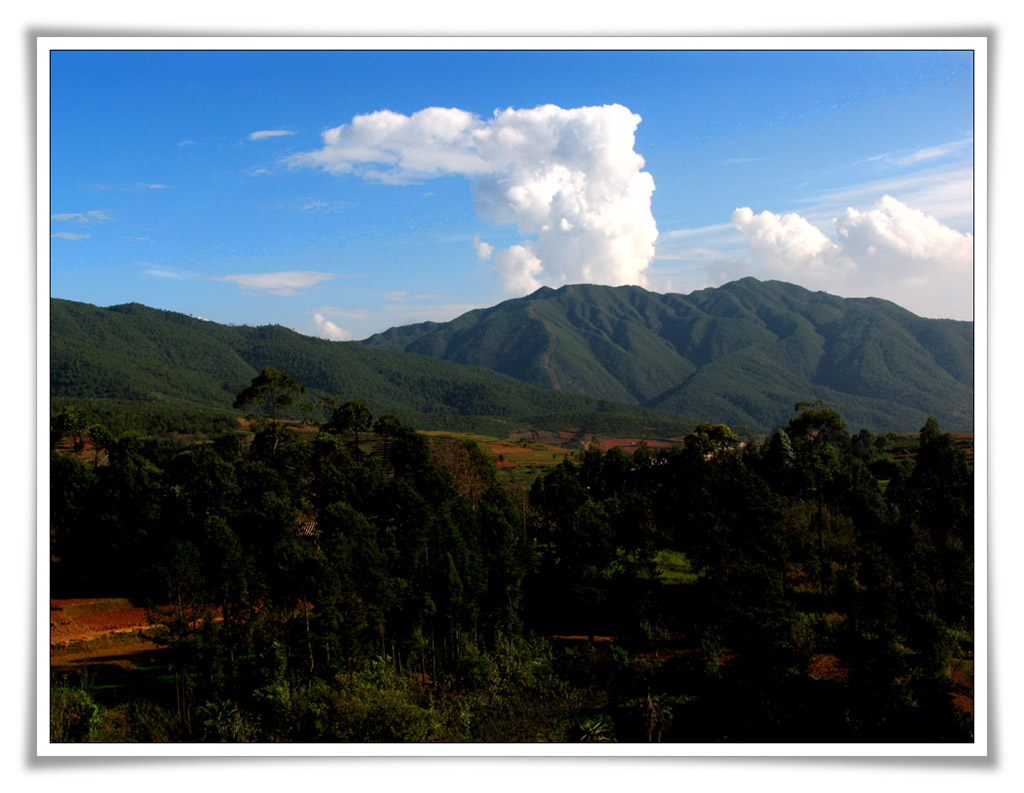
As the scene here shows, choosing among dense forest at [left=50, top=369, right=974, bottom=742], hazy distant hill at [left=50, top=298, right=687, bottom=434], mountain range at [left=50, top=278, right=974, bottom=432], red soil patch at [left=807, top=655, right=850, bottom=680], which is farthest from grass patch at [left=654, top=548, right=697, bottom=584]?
mountain range at [left=50, top=278, right=974, bottom=432]

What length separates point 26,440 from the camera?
6.83m

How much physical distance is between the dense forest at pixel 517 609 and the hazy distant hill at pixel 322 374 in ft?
215

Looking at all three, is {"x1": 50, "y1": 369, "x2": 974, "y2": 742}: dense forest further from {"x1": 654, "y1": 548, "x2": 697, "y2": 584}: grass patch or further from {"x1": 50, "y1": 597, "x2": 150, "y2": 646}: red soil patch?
{"x1": 654, "y1": 548, "x2": 697, "y2": 584}: grass patch

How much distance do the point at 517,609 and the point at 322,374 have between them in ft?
372

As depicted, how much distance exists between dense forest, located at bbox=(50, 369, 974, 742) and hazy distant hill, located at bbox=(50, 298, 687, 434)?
65487 millimetres

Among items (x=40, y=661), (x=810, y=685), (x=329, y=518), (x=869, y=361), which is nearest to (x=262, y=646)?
(x=329, y=518)

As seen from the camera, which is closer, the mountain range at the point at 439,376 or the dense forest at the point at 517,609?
the dense forest at the point at 517,609

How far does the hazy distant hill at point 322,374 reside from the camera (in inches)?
3533

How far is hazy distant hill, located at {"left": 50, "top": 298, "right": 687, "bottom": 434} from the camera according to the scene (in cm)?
8975

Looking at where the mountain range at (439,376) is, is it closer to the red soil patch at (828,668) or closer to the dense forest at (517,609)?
the dense forest at (517,609)

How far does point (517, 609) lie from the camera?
44.8 ft

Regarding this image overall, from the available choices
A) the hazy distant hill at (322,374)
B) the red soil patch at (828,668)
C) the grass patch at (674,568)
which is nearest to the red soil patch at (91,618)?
the grass patch at (674,568)
